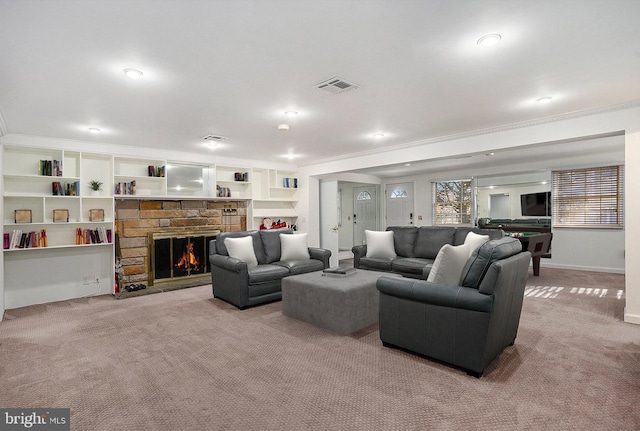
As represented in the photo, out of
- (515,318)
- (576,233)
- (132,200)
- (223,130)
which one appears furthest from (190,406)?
(576,233)

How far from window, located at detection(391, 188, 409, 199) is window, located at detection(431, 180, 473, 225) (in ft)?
2.82

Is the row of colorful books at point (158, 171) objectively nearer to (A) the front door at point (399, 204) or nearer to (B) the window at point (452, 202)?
(A) the front door at point (399, 204)

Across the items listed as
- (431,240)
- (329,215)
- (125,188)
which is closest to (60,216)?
(125,188)

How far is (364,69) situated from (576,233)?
6.82 metres

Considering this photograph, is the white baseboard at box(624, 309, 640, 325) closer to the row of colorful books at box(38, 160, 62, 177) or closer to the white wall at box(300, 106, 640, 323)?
the white wall at box(300, 106, 640, 323)

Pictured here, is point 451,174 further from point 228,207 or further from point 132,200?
point 132,200

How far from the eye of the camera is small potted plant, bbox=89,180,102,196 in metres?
5.35

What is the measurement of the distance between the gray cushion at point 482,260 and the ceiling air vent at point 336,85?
5.95 ft

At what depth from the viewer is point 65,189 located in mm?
5066

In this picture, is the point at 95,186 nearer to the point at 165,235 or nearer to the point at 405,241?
the point at 165,235

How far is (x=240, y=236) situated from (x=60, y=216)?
2.64 meters

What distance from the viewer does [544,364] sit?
8.93 feet

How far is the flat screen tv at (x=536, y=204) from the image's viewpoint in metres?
7.47

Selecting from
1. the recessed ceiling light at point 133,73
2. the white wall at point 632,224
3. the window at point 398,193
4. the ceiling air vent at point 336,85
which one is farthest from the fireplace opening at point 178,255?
the white wall at point 632,224
